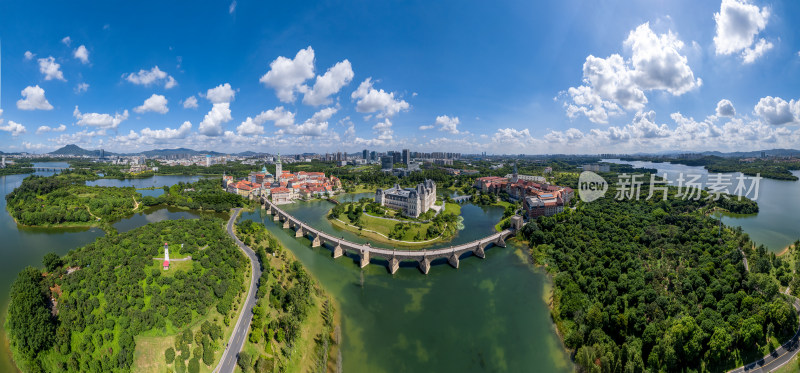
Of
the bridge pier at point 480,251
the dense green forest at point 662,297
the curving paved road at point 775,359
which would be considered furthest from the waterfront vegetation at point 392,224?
the curving paved road at point 775,359

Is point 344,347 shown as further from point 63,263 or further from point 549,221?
point 549,221

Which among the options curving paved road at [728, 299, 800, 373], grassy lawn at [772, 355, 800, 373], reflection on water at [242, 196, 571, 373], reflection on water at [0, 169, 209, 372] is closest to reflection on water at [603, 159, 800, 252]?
curving paved road at [728, 299, 800, 373]

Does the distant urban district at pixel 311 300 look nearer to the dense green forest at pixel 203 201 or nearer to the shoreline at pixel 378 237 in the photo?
the shoreline at pixel 378 237

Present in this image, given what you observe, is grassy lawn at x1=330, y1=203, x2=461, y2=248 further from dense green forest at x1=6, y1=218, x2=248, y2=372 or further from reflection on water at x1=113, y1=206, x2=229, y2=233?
reflection on water at x1=113, y1=206, x2=229, y2=233

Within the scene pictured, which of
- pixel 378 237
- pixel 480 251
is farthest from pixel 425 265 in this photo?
pixel 378 237

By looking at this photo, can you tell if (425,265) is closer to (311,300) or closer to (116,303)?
(311,300)

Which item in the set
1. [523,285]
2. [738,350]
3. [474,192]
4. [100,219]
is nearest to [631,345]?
[738,350]

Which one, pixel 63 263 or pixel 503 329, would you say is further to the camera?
pixel 63 263
